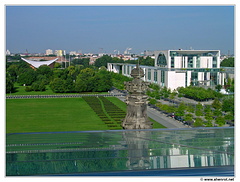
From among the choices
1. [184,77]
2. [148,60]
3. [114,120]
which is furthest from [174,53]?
[148,60]

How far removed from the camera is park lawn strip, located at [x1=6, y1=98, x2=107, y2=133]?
1512 centimetres

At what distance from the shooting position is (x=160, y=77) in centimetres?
3266

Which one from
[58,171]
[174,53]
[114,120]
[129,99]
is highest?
[174,53]

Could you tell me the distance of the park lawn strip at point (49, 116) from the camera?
49.6 feet

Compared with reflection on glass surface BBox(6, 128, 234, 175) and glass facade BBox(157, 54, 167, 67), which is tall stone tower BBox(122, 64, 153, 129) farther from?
glass facade BBox(157, 54, 167, 67)

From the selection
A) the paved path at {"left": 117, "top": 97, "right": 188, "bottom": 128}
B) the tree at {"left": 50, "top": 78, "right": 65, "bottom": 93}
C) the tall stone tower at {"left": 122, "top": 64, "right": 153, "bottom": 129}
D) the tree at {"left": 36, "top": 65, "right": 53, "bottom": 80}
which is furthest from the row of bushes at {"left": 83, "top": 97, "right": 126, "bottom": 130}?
the tree at {"left": 36, "top": 65, "right": 53, "bottom": 80}

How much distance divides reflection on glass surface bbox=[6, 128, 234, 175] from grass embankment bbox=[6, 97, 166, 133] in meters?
11.4

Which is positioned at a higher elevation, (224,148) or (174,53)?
(174,53)

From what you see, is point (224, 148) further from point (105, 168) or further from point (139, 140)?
point (105, 168)

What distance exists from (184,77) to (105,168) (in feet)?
94.3

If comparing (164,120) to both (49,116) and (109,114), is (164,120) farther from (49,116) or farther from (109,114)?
(49,116)

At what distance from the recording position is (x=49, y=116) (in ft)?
59.6

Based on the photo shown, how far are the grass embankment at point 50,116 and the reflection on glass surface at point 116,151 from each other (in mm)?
11394

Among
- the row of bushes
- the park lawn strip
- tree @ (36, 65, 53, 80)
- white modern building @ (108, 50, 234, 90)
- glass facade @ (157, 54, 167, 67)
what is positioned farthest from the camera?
tree @ (36, 65, 53, 80)
